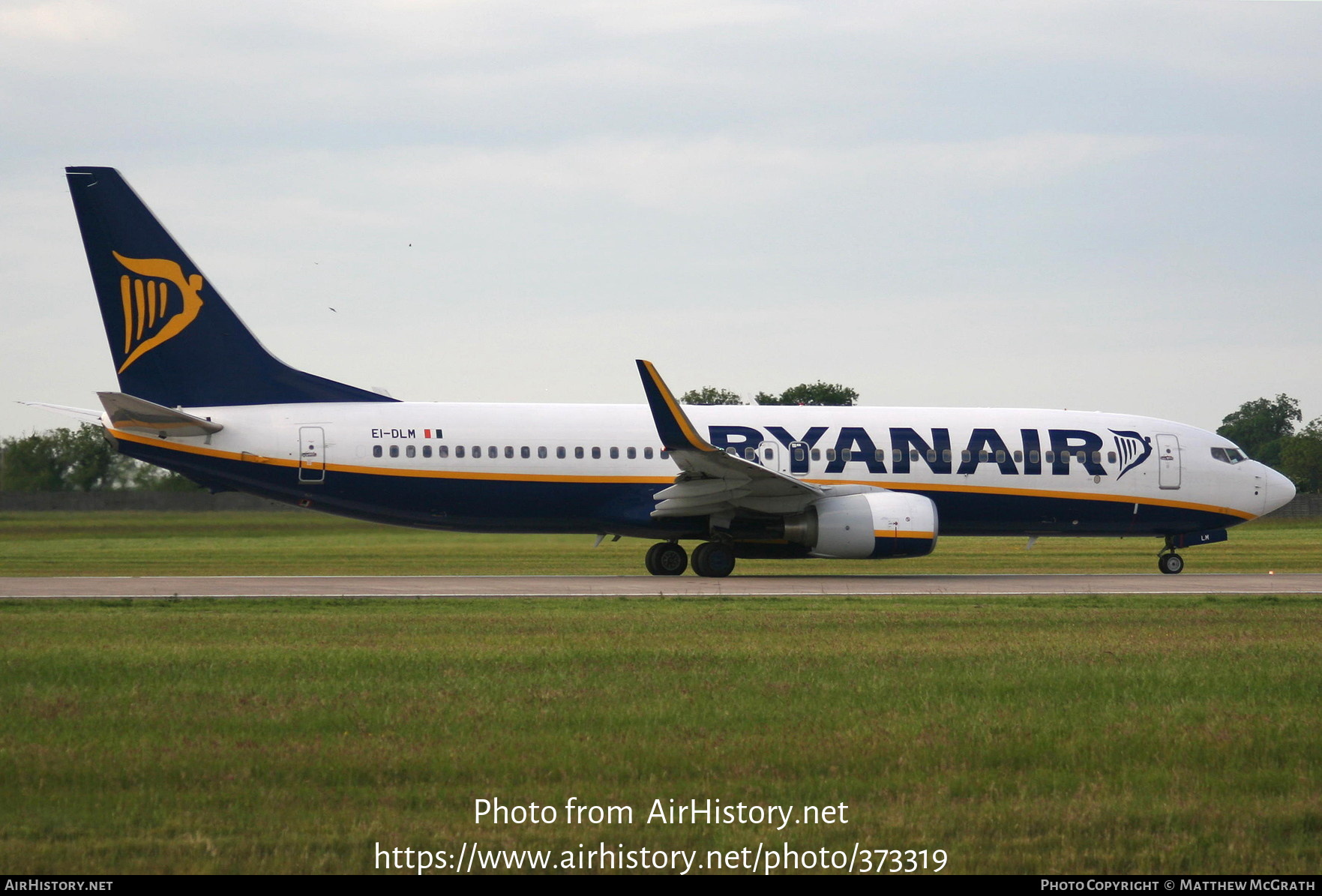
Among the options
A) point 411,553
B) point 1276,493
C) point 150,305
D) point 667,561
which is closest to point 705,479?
point 667,561

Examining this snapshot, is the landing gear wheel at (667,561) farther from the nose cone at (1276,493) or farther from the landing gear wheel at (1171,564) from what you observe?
the nose cone at (1276,493)

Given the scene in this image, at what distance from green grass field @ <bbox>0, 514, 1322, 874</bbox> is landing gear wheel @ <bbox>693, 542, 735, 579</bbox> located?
8931 millimetres

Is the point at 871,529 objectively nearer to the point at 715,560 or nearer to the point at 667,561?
the point at 715,560

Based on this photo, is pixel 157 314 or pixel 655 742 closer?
pixel 655 742

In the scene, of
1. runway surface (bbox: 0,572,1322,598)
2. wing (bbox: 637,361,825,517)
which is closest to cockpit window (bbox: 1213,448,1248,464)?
runway surface (bbox: 0,572,1322,598)

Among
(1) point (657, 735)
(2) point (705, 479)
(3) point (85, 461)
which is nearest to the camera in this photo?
(1) point (657, 735)

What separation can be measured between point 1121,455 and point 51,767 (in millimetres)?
23330

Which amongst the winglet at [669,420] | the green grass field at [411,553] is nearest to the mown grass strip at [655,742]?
the winglet at [669,420]

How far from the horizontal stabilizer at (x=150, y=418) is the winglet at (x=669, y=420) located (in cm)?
764

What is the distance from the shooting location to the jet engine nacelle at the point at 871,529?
23.4 meters

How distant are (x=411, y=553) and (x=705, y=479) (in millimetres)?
13891

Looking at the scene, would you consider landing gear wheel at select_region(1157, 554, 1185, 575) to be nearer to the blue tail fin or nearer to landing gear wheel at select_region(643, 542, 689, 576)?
landing gear wheel at select_region(643, 542, 689, 576)

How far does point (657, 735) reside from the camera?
8.01m
